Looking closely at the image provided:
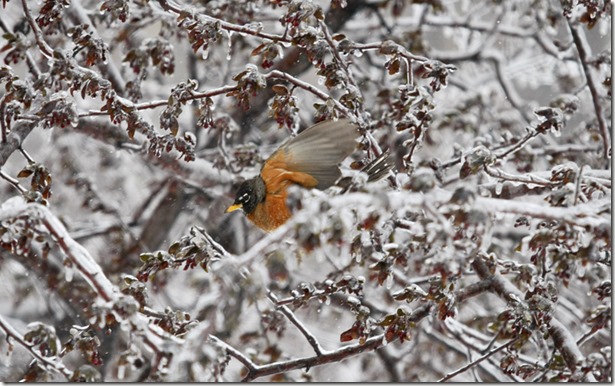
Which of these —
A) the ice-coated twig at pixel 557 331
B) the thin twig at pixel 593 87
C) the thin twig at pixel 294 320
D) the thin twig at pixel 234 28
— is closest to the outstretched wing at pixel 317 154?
the thin twig at pixel 234 28

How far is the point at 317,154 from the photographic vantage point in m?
2.56

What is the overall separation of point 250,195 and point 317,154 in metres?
0.45

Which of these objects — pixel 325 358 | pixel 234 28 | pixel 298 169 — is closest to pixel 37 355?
pixel 325 358

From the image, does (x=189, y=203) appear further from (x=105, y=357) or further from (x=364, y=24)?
(x=364, y=24)

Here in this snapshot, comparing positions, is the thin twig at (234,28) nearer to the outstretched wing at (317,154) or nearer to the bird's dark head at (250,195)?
the outstretched wing at (317,154)

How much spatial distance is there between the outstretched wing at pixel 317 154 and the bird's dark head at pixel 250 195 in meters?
0.15

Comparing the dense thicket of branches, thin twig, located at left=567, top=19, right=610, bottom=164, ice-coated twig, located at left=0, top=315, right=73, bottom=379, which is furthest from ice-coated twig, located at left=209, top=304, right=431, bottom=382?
thin twig, located at left=567, top=19, right=610, bottom=164

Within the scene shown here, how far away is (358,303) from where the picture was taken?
2.35m

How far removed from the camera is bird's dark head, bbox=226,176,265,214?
9.40ft

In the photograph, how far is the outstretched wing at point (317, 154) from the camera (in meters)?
2.47

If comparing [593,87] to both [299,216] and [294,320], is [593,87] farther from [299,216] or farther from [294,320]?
[299,216]

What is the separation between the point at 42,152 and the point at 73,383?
5.03 m

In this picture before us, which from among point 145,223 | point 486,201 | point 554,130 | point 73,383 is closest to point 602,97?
point 554,130

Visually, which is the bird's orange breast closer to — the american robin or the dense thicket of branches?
the american robin
